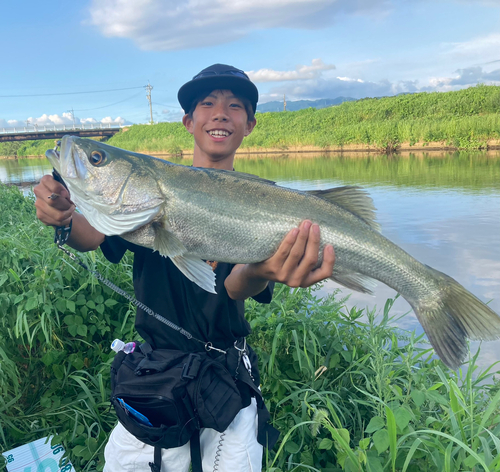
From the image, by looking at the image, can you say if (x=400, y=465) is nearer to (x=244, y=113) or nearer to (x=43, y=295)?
(x=244, y=113)

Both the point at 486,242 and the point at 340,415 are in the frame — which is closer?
the point at 340,415

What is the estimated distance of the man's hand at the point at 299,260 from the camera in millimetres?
1941

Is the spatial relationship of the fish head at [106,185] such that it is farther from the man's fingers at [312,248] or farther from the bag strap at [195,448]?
the bag strap at [195,448]

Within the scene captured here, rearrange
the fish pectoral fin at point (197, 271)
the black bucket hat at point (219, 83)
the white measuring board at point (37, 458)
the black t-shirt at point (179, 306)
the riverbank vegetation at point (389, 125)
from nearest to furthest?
1. the fish pectoral fin at point (197, 271)
2. the black t-shirt at point (179, 306)
3. the white measuring board at point (37, 458)
4. the black bucket hat at point (219, 83)
5. the riverbank vegetation at point (389, 125)

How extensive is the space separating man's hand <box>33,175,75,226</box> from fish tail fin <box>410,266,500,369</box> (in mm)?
2137

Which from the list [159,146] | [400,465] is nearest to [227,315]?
[400,465]

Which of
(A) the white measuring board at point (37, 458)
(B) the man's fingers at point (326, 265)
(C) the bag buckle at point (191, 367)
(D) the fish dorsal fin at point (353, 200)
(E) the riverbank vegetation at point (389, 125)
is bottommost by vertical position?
(A) the white measuring board at point (37, 458)

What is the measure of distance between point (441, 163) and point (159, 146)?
30485 mm

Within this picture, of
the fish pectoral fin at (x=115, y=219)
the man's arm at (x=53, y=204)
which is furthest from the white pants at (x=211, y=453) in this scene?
the man's arm at (x=53, y=204)

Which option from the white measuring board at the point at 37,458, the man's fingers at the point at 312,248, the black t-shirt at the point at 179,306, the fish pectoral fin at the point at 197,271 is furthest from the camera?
the white measuring board at the point at 37,458

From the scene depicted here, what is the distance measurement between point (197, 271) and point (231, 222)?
0.33 m

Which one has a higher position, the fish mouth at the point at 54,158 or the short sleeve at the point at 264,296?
the fish mouth at the point at 54,158

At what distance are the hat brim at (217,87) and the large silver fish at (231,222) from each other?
36.3 inches

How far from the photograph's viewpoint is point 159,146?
4003 cm
